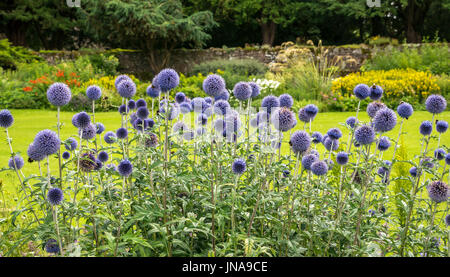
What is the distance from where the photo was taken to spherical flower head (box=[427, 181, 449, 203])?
85.2 inches

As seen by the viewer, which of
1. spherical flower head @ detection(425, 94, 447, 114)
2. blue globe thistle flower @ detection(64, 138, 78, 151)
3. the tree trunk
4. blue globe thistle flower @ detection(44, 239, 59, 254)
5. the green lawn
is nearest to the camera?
blue globe thistle flower @ detection(64, 138, 78, 151)

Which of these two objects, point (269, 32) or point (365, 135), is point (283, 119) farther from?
point (269, 32)

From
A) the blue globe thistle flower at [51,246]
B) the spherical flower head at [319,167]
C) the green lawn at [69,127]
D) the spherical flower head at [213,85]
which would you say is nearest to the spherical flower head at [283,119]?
the spherical flower head at [319,167]

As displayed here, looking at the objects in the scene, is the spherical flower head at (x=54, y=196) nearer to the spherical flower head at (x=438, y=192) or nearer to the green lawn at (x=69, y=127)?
the spherical flower head at (x=438, y=192)

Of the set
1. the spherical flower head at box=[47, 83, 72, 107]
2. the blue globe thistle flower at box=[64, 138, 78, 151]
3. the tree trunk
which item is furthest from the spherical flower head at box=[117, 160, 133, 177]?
the tree trunk

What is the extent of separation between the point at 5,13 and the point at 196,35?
10.5 meters

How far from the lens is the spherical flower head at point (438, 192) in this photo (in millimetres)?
2164

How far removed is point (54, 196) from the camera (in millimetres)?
1922

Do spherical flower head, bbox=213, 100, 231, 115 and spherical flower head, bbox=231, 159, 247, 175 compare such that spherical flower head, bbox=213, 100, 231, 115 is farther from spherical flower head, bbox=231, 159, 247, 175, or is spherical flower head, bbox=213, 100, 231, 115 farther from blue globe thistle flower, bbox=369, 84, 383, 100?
blue globe thistle flower, bbox=369, 84, 383, 100

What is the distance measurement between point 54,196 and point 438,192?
1.94m

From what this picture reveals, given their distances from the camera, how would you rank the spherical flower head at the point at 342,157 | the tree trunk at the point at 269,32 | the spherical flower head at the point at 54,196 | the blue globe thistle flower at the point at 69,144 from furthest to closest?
1. the tree trunk at the point at 269,32
2. the spherical flower head at the point at 342,157
3. the blue globe thistle flower at the point at 69,144
4. the spherical flower head at the point at 54,196

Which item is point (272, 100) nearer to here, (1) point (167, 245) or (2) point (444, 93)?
(1) point (167, 245)

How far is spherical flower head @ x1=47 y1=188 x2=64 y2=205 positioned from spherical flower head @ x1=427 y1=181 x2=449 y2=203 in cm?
188

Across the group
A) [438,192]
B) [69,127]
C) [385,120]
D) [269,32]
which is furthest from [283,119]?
[269,32]
